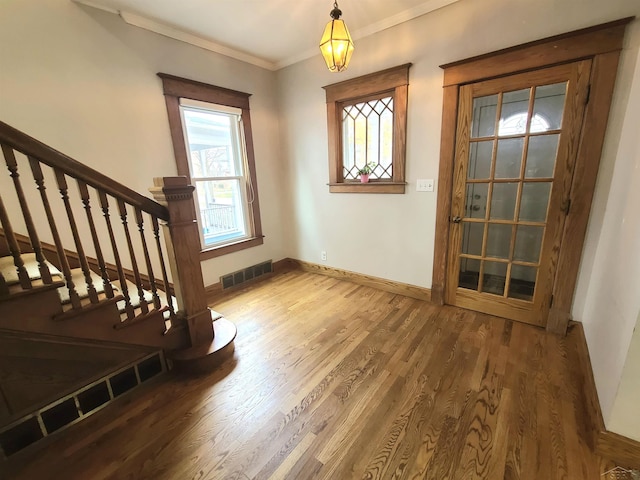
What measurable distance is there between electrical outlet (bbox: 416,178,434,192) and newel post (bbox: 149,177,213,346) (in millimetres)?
2008

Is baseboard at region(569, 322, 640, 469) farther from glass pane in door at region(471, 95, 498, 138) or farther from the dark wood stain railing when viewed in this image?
the dark wood stain railing

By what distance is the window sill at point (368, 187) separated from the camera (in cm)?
279

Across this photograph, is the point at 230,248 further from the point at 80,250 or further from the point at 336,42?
the point at 336,42

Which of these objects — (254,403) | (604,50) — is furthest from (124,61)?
(604,50)

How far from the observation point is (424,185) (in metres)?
2.63

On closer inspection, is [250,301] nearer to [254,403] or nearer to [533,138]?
[254,403]

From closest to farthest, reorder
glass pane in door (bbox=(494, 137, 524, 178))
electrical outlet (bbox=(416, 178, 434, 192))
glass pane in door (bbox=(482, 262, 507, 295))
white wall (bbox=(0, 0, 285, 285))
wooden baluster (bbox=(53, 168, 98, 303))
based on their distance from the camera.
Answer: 1. wooden baluster (bbox=(53, 168, 98, 303))
2. white wall (bbox=(0, 0, 285, 285))
3. glass pane in door (bbox=(494, 137, 524, 178))
4. glass pane in door (bbox=(482, 262, 507, 295))
5. electrical outlet (bbox=(416, 178, 434, 192))

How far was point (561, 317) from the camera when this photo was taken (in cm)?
217

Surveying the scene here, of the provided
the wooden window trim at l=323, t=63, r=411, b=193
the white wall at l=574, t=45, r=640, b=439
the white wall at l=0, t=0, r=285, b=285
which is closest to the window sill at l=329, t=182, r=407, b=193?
the wooden window trim at l=323, t=63, r=411, b=193

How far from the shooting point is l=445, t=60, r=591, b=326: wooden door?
6.51 ft

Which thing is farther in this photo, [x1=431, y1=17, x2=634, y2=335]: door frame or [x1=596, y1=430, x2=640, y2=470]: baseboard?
[x1=431, y1=17, x2=634, y2=335]: door frame

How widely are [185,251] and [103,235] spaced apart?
1.13 meters

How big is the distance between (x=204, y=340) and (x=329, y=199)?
6.84 feet

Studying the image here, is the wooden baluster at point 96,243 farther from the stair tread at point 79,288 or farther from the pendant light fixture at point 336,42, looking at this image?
the pendant light fixture at point 336,42
